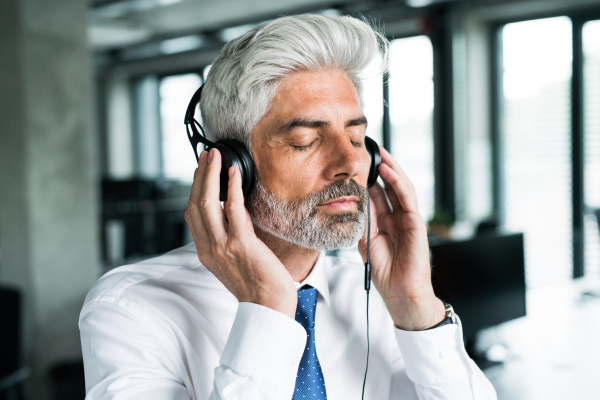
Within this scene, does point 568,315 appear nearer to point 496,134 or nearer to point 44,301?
point 44,301

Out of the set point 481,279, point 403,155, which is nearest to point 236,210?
point 481,279

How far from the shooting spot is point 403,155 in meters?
6.43

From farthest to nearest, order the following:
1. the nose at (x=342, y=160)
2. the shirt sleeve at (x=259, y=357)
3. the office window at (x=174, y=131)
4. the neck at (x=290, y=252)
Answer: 1. the office window at (x=174, y=131)
2. the neck at (x=290, y=252)
3. the nose at (x=342, y=160)
4. the shirt sleeve at (x=259, y=357)

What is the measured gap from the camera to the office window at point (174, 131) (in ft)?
28.9

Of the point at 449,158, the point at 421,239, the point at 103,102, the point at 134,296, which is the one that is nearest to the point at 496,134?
the point at 449,158

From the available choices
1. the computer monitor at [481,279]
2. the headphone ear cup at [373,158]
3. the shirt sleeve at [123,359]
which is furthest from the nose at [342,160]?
the computer monitor at [481,279]

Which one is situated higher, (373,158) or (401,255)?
(373,158)

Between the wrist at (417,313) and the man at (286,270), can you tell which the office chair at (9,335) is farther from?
the wrist at (417,313)

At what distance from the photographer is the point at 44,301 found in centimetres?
331

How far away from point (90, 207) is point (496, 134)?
4187mm

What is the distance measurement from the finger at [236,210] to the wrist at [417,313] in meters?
0.44

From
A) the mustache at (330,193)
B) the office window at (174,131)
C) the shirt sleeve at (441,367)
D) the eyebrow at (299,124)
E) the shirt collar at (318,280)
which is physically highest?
the office window at (174,131)

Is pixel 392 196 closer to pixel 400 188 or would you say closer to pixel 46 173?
pixel 400 188

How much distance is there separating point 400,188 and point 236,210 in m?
0.46
